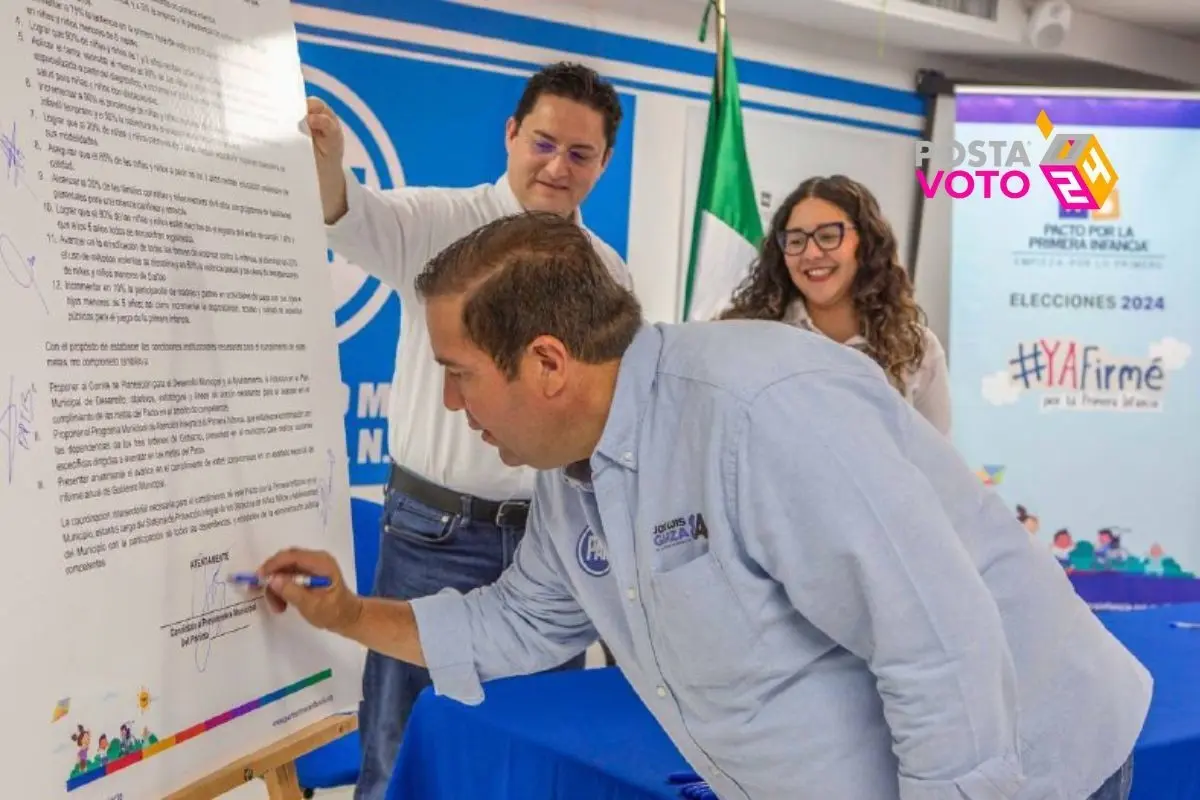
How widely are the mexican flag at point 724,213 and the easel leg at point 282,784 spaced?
96.3 inches

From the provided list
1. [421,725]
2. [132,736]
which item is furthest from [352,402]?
[132,736]

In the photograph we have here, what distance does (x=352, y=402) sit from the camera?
3.45 metres

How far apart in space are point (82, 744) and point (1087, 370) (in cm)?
391

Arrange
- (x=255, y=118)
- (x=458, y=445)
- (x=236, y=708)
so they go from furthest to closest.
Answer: (x=458, y=445)
(x=255, y=118)
(x=236, y=708)

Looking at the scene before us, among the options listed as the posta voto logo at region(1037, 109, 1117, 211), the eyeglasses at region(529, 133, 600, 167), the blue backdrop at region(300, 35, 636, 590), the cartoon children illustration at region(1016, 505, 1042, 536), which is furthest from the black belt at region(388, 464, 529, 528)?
the posta voto logo at region(1037, 109, 1117, 211)

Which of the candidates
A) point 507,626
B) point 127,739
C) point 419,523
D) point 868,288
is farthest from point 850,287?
point 127,739

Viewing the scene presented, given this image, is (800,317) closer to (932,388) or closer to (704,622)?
(932,388)

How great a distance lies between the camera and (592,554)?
139cm

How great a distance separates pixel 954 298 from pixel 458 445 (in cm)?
273

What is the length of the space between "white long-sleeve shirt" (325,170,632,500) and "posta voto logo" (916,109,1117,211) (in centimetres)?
259

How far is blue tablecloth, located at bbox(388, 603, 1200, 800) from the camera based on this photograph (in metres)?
1.58

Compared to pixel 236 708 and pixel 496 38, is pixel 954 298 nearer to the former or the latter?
pixel 496 38
